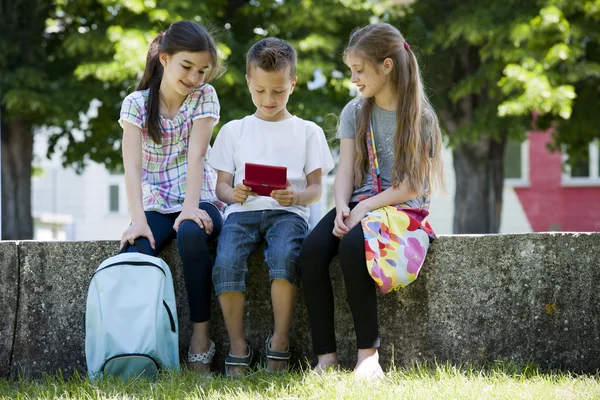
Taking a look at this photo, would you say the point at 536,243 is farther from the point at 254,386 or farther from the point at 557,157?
the point at 557,157

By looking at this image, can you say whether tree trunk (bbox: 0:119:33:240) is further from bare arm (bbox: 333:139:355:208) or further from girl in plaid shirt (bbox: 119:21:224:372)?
bare arm (bbox: 333:139:355:208)

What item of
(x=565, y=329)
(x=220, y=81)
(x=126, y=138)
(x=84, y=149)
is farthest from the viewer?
(x=84, y=149)

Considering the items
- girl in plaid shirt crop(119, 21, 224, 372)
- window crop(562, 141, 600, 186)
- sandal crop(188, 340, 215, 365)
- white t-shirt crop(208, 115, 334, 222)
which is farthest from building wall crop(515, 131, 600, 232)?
sandal crop(188, 340, 215, 365)

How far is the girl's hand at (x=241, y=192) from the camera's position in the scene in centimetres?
366

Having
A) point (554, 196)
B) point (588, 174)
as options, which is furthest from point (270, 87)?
point (588, 174)

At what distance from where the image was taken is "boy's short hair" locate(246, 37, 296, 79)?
380 centimetres

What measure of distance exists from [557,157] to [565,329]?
16.7 meters

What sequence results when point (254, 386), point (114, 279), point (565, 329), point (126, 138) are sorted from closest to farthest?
point (254, 386), point (114, 279), point (565, 329), point (126, 138)

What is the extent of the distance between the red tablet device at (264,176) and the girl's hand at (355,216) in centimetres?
33

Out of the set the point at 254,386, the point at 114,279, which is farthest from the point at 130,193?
the point at 254,386

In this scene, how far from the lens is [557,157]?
64.0ft

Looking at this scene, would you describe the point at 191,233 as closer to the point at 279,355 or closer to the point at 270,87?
the point at 279,355

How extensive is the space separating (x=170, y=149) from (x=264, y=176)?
66cm

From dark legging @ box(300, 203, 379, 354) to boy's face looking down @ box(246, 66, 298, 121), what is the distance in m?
0.69
